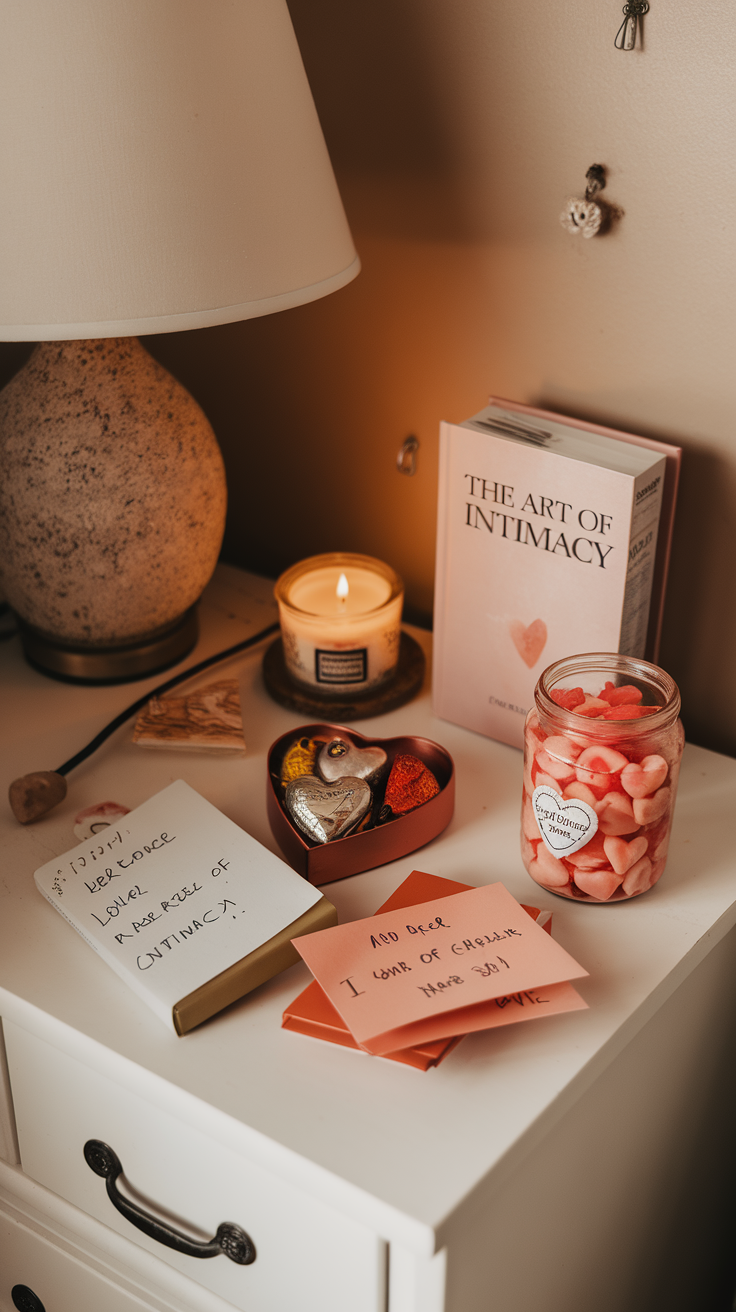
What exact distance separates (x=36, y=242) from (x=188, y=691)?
39 centimetres

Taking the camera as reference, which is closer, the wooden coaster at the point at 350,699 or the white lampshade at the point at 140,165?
the white lampshade at the point at 140,165

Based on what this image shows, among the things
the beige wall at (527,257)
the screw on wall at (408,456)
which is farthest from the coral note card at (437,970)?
the screw on wall at (408,456)

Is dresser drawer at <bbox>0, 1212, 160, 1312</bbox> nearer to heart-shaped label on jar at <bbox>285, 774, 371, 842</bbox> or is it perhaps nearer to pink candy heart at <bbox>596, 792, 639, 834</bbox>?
heart-shaped label on jar at <bbox>285, 774, 371, 842</bbox>

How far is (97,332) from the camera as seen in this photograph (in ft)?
2.03

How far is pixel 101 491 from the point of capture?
0.79m

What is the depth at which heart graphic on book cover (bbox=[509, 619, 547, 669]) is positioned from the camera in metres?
0.79

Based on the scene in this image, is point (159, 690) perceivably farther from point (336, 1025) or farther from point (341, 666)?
point (336, 1025)

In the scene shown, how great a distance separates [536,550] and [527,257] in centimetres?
23

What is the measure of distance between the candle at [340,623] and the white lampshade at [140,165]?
0.27 m

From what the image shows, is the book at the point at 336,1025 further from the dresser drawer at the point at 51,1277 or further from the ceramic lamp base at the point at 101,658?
the ceramic lamp base at the point at 101,658

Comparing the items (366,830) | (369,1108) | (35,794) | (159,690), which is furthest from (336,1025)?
(159,690)

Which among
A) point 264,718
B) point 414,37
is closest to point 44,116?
point 414,37

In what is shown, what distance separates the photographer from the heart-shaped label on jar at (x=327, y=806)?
688mm

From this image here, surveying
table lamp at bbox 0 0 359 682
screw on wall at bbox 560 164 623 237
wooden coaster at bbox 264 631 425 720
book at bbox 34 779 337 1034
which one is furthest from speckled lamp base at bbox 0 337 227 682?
screw on wall at bbox 560 164 623 237
